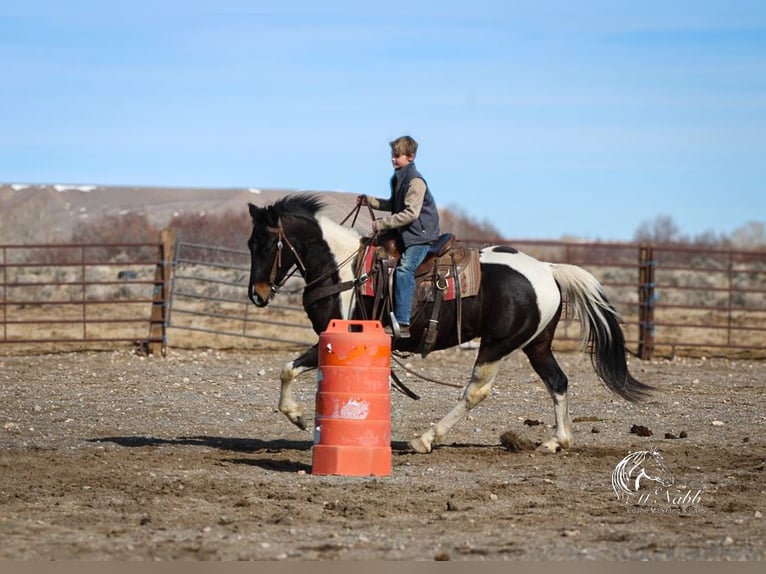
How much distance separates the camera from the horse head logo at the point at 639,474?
742 centimetres

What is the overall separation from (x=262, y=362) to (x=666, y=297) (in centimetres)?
1975

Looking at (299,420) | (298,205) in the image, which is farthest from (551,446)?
(298,205)

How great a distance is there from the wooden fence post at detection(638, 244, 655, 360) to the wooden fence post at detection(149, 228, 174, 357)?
724 cm

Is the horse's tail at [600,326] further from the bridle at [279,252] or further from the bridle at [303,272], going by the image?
the bridle at [279,252]

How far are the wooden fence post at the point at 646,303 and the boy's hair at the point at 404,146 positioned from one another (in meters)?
9.70

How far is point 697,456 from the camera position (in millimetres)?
8773

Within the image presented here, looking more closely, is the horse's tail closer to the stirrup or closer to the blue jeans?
the blue jeans

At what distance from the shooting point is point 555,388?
9.28 meters

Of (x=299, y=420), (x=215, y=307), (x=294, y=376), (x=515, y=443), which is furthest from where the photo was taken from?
(x=215, y=307)

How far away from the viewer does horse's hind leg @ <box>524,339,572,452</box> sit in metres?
9.13

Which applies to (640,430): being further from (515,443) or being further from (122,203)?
(122,203)

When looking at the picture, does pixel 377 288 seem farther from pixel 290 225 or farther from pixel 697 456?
pixel 697 456

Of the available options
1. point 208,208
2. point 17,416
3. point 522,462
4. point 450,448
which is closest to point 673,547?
point 522,462

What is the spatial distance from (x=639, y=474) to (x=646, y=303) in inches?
425
